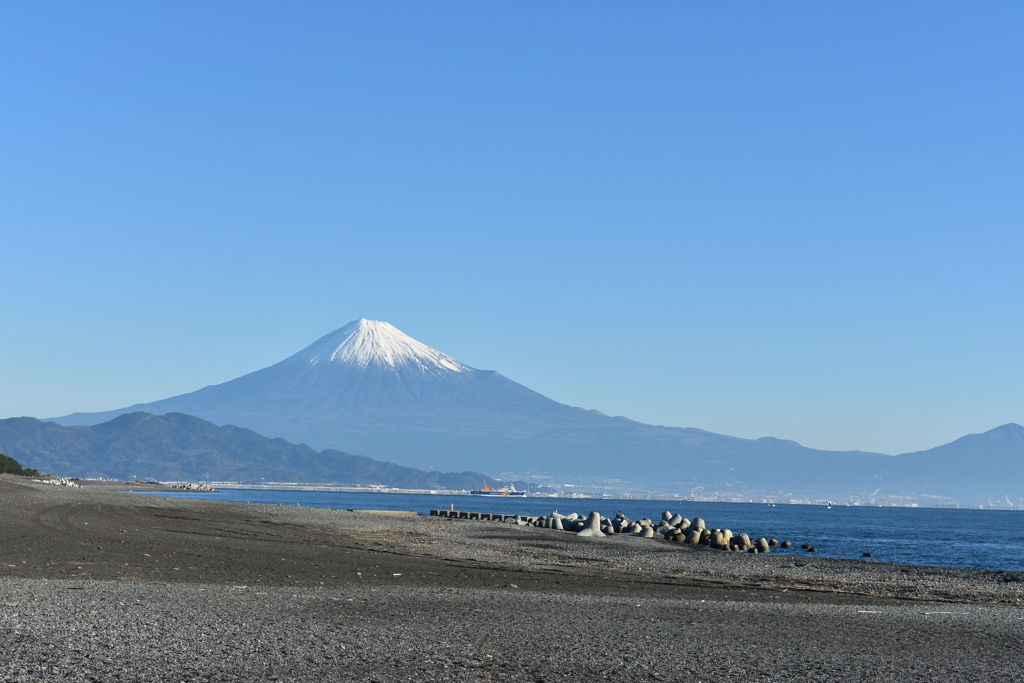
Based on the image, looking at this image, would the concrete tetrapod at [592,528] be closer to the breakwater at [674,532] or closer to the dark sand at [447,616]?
the breakwater at [674,532]

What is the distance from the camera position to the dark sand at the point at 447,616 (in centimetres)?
1178

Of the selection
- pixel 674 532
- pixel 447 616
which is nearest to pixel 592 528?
pixel 674 532

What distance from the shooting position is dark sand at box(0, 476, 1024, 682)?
11.8 m

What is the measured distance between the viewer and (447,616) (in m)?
16.5

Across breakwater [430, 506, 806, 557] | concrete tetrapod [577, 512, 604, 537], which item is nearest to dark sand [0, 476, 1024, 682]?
breakwater [430, 506, 806, 557]

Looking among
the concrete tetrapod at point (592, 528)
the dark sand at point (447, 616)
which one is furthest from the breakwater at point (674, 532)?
the dark sand at point (447, 616)

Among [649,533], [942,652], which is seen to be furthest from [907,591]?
[649,533]

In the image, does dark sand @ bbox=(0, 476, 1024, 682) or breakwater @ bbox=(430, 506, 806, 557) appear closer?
dark sand @ bbox=(0, 476, 1024, 682)

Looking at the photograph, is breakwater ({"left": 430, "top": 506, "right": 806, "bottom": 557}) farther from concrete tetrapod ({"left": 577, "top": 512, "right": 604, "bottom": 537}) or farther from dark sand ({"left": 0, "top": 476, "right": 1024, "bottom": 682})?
dark sand ({"left": 0, "top": 476, "right": 1024, "bottom": 682})

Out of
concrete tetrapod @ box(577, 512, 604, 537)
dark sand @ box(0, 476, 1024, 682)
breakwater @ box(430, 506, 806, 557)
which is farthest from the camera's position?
concrete tetrapod @ box(577, 512, 604, 537)

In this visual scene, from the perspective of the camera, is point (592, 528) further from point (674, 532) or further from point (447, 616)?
point (447, 616)

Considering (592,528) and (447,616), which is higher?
(447,616)

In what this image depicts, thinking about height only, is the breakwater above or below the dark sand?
below

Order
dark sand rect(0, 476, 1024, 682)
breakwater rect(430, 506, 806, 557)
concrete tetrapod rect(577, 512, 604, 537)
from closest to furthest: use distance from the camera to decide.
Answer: dark sand rect(0, 476, 1024, 682)
breakwater rect(430, 506, 806, 557)
concrete tetrapod rect(577, 512, 604, 537)
